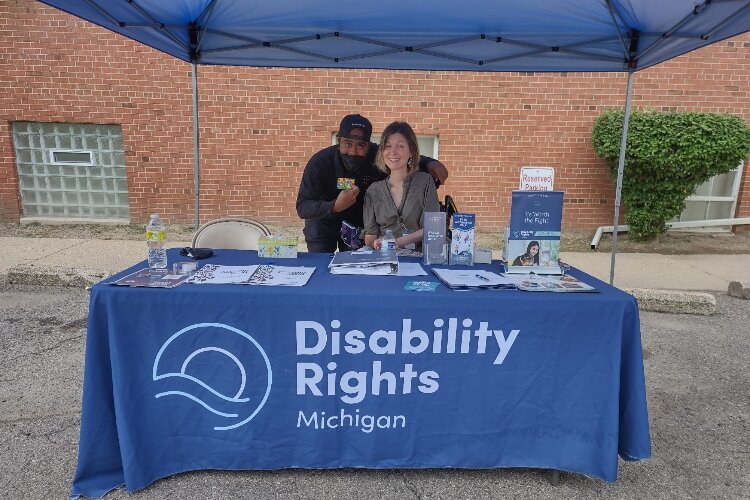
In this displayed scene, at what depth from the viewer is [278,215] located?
7145 millimetres

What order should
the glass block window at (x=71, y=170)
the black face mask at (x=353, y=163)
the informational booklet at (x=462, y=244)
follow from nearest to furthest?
the informational booklet at (x=462, y=244)
the black face mask at (x=353, y=163)
the glass block window at (x=71, y=170)

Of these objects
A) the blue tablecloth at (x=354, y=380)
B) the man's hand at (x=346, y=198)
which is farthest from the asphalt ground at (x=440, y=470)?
the man's hand at (x=346, y=198)

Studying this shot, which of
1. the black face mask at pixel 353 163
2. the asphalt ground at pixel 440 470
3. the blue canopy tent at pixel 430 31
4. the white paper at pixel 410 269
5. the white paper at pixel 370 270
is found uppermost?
the blue canopy tent at pixel 430 31

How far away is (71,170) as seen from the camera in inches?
285

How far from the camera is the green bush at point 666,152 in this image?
6062 millimetres

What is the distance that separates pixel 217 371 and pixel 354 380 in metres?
0.60

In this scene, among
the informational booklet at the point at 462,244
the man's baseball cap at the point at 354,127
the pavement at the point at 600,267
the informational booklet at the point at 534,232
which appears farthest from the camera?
the pavement at the point at 600,267

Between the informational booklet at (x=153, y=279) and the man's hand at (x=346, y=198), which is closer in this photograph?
the informational booklet at (x=153, y=279)

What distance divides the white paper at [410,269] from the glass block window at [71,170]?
619cm

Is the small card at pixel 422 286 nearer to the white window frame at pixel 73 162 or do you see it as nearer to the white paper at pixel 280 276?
the white paper at pixel 280 276

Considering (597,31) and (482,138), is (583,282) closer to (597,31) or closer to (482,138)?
(597,31)

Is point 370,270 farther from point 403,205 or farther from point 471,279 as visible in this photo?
point 403,205

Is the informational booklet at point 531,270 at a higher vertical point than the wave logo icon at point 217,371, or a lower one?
higher

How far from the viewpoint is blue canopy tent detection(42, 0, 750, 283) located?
9.99ft
